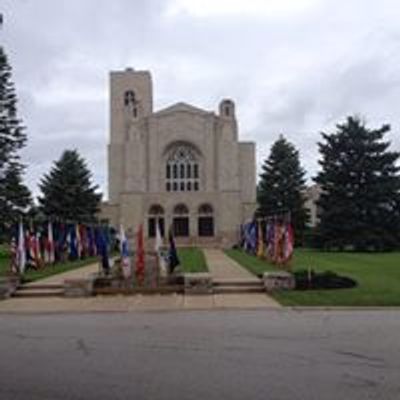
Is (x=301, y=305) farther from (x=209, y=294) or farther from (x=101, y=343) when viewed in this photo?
(x=101, y=343)

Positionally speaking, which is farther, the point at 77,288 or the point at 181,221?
the point at 181,221

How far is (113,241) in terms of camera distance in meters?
56.2

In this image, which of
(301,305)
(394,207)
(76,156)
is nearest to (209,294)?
(301,305)

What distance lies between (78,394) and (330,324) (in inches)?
273

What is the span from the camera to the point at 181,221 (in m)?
75.9

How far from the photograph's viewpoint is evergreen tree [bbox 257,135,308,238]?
65.4m

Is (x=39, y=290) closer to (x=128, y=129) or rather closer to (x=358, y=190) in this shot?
(x=358, y=190)

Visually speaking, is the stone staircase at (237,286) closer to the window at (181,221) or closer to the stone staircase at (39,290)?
the stone staircase at (39,290)

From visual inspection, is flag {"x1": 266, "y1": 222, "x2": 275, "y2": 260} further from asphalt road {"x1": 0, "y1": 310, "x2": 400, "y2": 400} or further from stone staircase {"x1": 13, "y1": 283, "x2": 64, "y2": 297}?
asphalt road {"x1": 0, "y1": 310, "x2": 400, "y2": 400}

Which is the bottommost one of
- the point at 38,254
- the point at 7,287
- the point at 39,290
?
the point at 39,290

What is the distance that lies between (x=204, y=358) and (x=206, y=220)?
219 ft

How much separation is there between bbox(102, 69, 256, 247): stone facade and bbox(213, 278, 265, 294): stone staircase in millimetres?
50925

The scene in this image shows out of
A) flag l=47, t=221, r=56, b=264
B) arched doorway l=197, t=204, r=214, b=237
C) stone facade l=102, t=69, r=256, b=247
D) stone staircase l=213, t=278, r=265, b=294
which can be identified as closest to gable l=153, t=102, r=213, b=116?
stone facade l=102, t=69, r=256, b=247

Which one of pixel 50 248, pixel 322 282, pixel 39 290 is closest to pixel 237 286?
pixel 322 282
